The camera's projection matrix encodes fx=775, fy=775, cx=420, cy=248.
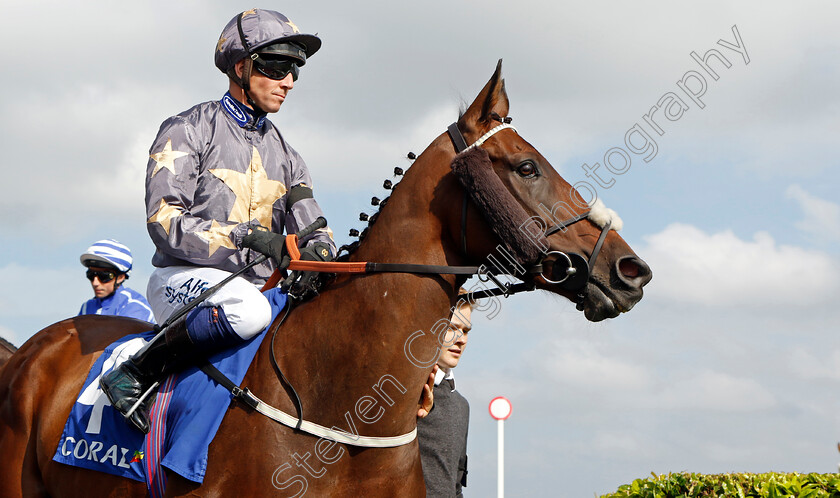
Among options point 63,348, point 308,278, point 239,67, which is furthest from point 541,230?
point 63,348

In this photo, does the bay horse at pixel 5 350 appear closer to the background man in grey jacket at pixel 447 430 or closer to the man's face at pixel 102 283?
the man's face at pixel 102 283

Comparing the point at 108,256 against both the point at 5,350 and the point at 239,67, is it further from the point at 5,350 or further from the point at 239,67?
the point at 239,67

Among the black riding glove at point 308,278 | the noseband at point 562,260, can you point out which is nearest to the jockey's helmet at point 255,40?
the black riding glove at point 308,278

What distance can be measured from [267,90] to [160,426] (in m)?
1.82

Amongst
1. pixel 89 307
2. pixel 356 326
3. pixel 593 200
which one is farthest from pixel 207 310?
pixel 89 307

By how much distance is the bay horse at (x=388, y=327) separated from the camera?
3.05 meters

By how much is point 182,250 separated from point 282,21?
1376 millimetres

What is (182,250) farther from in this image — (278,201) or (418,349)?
(418,349)

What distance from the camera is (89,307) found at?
814 centimetres

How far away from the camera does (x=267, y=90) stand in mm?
4137

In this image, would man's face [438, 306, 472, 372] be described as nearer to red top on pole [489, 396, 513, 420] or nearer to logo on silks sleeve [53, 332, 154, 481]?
logo on silks sleeve [53, 332, 154, 481]

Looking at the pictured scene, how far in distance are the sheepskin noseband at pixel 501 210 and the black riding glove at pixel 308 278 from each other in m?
0.73

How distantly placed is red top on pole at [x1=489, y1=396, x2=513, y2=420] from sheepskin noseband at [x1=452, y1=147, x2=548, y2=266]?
6.20 metres

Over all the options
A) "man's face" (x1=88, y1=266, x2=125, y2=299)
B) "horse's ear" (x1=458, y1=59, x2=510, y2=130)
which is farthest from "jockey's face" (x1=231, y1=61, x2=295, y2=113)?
"man's face" (x1=88, y1=266, x2=125, y2=299)
